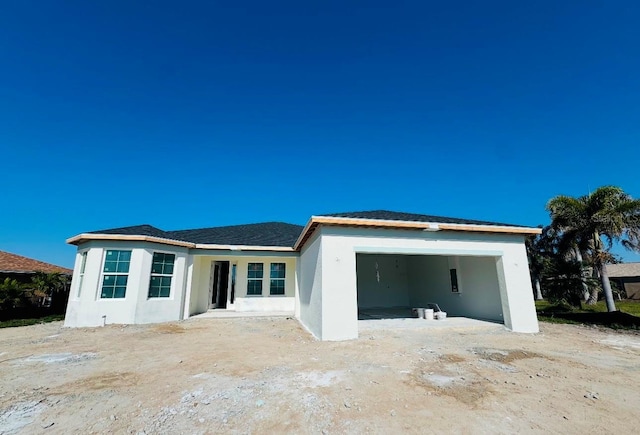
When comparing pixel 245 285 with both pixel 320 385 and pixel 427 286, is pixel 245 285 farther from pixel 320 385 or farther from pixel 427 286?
pixel 320 385

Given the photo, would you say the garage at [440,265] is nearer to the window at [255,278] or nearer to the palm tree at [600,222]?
the window at [255,278]

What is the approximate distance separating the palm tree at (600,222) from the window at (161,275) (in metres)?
19.1

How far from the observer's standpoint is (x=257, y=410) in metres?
3.25

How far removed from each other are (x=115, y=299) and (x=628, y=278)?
45531 millimetres

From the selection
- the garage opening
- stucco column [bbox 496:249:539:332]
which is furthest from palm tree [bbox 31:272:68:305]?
stucco column [bbox 496:249:539:332]

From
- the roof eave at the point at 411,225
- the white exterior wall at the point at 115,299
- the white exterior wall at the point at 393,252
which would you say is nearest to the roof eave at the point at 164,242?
the white exterior wall at the point at 115,299

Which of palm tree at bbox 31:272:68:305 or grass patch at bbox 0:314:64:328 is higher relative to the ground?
palm tree at bbox 31:272:68:305

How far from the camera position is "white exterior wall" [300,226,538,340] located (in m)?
7.43

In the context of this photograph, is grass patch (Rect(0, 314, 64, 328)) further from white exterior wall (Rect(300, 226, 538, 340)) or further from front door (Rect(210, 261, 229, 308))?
white exterior wall (Rect(300, 226, 538, 340))

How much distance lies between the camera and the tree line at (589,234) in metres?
12.9

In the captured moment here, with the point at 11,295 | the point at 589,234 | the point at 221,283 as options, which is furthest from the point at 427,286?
the point at 11,295

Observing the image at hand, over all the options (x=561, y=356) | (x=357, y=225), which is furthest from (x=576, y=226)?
(x=357, y=225)

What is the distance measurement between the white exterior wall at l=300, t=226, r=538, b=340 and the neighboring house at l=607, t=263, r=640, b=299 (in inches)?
1285

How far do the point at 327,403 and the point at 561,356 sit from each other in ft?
18.1
